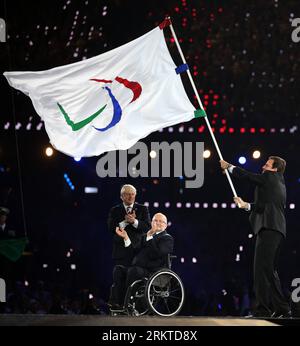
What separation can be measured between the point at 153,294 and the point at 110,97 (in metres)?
2.23

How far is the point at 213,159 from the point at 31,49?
4045 mm

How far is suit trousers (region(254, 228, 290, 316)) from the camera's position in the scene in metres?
7.82

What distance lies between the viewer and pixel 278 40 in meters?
14.2

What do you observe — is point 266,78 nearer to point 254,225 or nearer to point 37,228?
point 37,228

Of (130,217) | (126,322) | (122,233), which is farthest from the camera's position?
(122,233)

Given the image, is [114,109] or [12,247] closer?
[114,109]

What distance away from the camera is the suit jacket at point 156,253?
26.9 feet

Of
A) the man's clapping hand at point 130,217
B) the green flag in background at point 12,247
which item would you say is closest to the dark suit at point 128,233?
the man's clapping hand at point 130,217

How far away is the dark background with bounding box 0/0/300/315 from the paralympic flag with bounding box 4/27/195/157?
17.5ft

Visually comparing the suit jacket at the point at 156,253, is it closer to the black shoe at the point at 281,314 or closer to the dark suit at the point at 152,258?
the dark suit at the point at 152,258

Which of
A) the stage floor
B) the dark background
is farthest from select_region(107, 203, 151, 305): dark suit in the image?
the dark background

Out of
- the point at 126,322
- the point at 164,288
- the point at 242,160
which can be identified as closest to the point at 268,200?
the point at 164,288

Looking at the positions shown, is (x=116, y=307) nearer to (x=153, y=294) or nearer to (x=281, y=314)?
(x=153, y=294)

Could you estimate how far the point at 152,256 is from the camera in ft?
27.1
